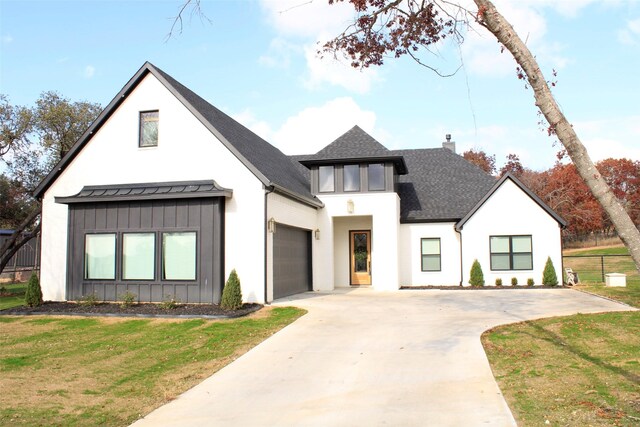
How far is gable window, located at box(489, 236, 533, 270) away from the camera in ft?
69.4

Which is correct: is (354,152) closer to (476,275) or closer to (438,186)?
(438,186)

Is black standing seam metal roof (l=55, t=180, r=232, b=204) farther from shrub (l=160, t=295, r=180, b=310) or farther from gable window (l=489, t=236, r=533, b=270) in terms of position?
gable window (l=489, t=236, r=533, b=270)

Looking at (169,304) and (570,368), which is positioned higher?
(169,304)

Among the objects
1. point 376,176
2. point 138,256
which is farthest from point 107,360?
point 376,176

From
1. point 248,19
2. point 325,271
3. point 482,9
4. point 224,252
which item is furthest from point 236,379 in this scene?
point 325,271

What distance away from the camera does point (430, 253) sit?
73.6 ft

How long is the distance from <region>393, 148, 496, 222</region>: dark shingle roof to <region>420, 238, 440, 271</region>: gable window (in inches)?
39.5

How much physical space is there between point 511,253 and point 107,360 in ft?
54.5

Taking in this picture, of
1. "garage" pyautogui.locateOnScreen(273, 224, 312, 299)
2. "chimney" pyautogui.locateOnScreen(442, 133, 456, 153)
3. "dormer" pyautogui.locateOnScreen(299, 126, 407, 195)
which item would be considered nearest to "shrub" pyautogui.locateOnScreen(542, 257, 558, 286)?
"dormer" pyautogui.locateOnScreen(299, 126, 407, 195)

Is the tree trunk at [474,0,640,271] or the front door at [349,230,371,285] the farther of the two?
the front door at [349,230,371,285]

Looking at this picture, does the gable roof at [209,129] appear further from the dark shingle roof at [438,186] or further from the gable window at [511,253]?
the gable window at [511,253]

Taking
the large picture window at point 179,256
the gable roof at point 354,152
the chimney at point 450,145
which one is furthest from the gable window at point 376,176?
the chimney at point 450,145

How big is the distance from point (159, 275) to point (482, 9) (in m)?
12.3

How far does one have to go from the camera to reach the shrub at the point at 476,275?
68.9 feet
